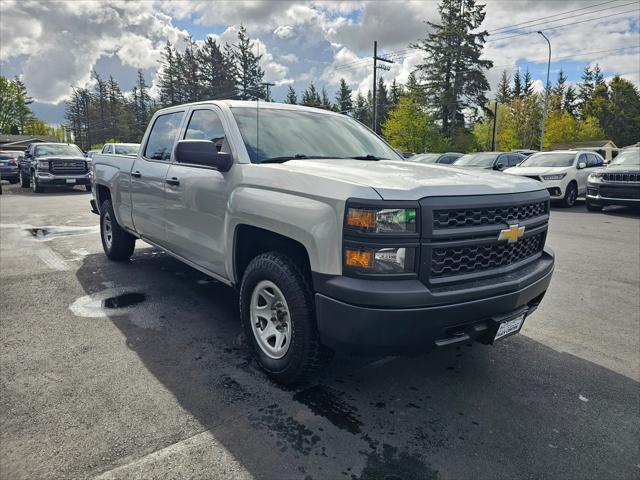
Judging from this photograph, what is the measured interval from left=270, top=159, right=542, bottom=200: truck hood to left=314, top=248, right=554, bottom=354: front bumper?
0.50 m

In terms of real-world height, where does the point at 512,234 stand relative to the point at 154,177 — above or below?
below

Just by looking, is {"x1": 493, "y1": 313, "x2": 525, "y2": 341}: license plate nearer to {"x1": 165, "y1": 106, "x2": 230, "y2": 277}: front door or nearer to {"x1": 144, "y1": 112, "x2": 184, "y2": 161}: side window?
{"x1": 165, "y1": 106, "x2": 230, "y2": 277}: front door

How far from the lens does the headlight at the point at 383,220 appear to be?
2299 millimetres

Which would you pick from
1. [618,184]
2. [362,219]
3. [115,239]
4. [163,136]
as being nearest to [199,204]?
[163,136]

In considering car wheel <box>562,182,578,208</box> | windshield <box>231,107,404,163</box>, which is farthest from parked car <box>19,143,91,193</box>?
car wheel <box>562,182,578,208</box>

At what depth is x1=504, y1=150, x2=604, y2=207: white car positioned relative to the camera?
13.2 meters

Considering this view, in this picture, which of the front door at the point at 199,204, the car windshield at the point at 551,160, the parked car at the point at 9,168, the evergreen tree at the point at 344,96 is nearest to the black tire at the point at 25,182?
the parked car at the point at 9,168

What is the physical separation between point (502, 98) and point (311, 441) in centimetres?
10429

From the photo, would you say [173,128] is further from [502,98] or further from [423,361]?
[502,98]

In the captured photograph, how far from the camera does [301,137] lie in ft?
12.1

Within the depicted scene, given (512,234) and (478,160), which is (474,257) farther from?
(478,160)

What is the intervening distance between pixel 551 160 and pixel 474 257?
1341 centimetres

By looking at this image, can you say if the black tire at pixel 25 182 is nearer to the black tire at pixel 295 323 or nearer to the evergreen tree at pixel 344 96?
the black tire at pixel 295 323

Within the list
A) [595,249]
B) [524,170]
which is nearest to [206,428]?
[595,249]
